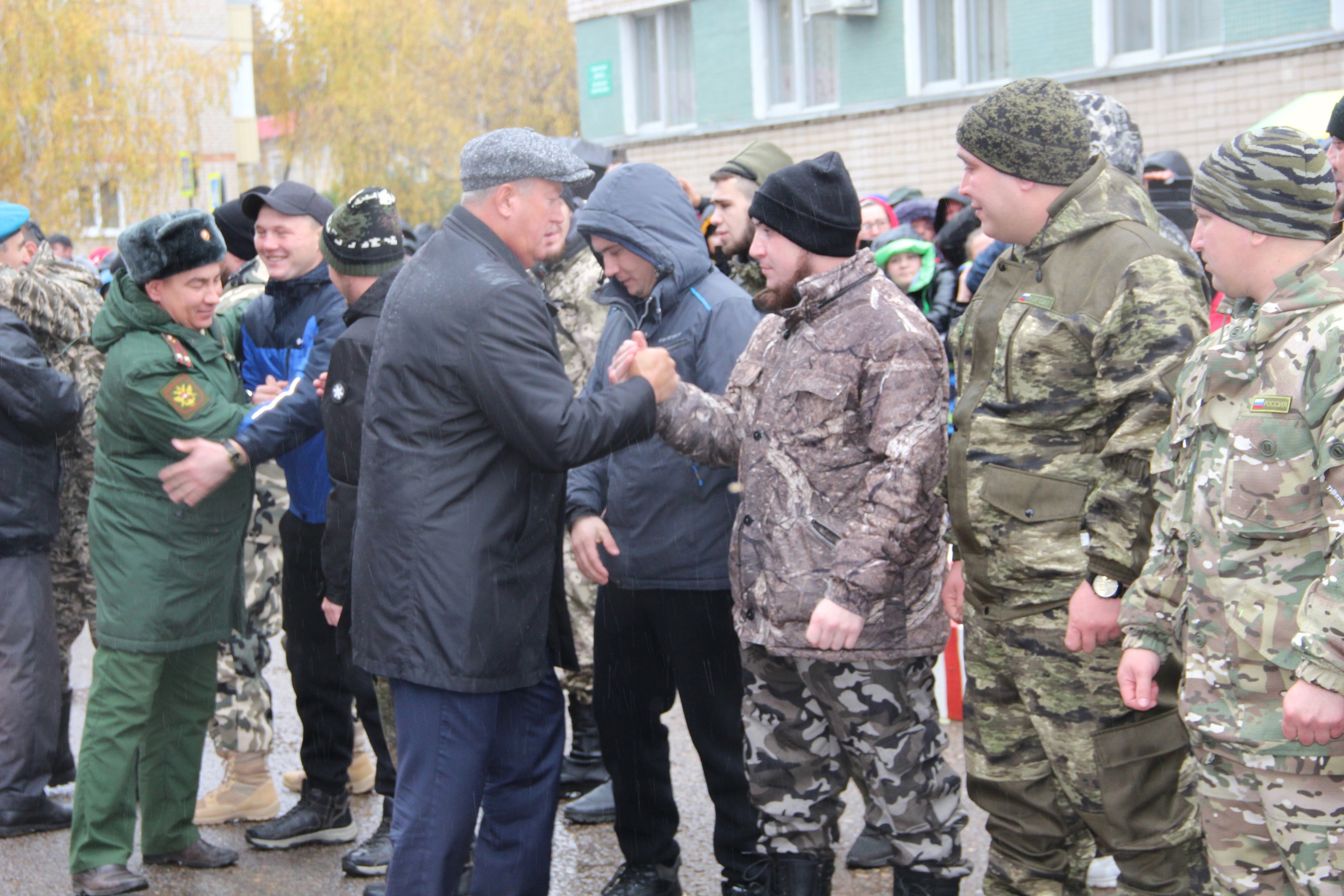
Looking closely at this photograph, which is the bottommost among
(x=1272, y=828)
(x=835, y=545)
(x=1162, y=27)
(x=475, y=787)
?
(x=475, y=787)

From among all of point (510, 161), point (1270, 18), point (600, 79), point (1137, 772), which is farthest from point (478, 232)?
point (600, 79)

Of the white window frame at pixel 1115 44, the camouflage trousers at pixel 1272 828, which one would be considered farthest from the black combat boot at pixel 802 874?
the white window frame at pixel 1115 44

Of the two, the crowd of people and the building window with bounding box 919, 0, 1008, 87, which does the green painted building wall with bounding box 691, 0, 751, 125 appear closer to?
the building window with bounding box 919, 0, 1008, 87

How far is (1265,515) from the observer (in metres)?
2.61

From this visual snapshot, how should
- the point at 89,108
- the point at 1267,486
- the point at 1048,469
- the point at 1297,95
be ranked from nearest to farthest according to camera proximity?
the point at 1267,486, the point at 1048,469, the point at 1297,95, the point at 89,108

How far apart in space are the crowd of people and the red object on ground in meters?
1.27

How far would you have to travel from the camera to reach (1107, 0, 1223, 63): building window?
1392 cm

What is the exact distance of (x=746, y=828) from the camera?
399cm

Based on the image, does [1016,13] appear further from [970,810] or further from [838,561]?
[838,561]

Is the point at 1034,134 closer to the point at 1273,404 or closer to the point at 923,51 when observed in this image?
the point at 1273,404

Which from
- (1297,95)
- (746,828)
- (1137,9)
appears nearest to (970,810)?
(746,828)

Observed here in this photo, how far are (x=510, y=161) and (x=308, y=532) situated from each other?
1.81 meters

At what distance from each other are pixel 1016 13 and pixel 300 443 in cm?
1310

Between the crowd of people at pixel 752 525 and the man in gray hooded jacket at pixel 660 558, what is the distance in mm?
13
